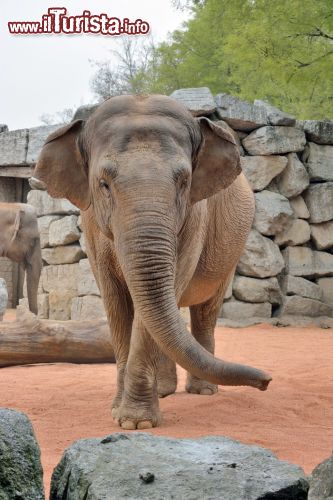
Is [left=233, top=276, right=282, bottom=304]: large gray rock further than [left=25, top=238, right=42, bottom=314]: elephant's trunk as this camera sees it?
No

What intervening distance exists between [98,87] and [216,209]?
3105 cm

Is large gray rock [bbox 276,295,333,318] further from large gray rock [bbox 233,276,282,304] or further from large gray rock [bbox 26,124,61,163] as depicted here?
large gray rock [bbox 26,124,61,163]

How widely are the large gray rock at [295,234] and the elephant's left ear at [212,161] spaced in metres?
8.91

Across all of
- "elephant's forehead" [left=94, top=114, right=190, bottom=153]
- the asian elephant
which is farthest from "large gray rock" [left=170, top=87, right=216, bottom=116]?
"elephant's forehead" [left=94, top=114, right=190, bottom=153]

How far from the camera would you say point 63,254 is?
14867 millimetres

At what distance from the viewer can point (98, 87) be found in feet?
120

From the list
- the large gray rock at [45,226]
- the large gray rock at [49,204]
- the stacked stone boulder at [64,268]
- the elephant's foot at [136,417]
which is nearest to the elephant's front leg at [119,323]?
the elephant's foot at [136,417]

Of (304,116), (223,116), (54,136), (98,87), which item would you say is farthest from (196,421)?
(98,87)

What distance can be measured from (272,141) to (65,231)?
4.12m

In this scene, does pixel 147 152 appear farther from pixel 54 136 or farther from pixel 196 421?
pixel 196 421

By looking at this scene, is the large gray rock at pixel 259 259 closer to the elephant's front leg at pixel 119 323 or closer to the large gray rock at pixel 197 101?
the large gray rock at pixel 197 101

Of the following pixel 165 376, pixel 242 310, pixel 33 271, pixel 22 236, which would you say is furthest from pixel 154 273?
pixel 22 236

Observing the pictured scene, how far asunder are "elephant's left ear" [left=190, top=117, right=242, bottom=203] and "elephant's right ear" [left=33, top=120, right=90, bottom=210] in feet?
2.41

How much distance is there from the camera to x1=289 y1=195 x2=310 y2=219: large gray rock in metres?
14.4
